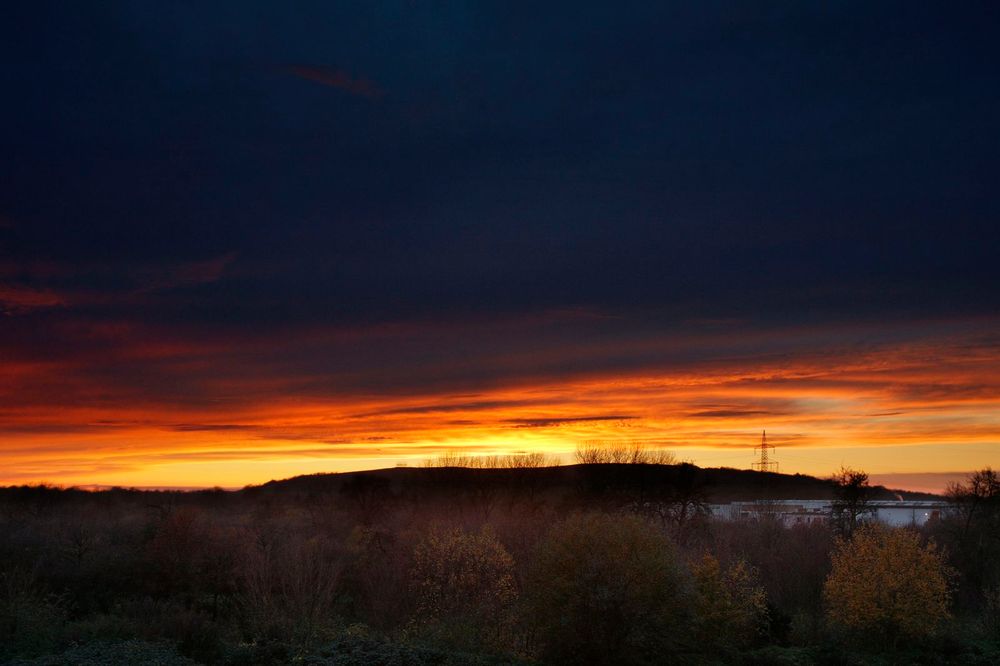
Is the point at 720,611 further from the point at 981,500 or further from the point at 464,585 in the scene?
the point at 981,500

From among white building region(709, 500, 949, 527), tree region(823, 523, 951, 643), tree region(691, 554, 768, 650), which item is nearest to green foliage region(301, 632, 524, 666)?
tree region(691, 554, 768, 650)

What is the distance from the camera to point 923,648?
30.1m

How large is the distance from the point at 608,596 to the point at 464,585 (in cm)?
1630

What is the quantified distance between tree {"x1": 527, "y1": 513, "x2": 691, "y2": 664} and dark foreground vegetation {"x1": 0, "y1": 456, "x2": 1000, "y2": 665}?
5 centimetres

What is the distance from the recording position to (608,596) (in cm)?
2319

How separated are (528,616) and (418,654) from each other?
10.6 feet

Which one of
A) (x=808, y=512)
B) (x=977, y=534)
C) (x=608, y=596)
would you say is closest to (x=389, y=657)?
(x=608, y=596)

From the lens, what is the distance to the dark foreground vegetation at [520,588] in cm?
2397

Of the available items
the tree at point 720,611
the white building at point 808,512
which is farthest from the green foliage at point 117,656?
the white building at point 808,512

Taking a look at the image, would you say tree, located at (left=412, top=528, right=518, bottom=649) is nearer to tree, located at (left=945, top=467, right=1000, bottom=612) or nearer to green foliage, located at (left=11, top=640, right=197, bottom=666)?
green foliage, located at (left=11, top=640, right=197, bottom=666)

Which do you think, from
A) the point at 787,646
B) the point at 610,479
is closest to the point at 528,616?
the point at 787,646

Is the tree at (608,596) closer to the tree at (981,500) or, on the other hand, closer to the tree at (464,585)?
the tree at (464,585)

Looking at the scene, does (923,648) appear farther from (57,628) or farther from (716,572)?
(57,628)

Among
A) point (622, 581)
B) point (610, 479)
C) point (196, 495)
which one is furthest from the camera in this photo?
point (196, 495)
